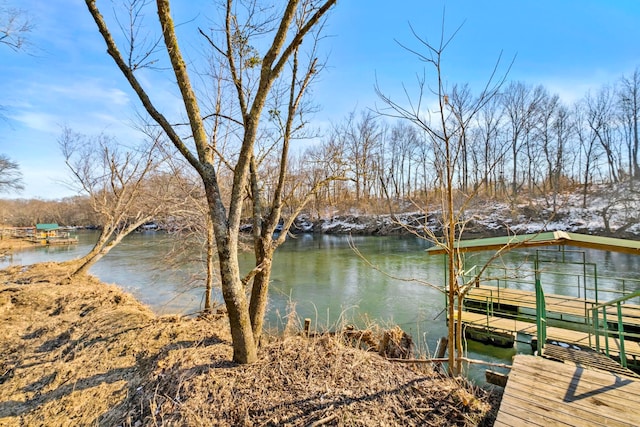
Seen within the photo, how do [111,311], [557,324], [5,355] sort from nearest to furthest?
[5,355]
[111,311]
[557,324]

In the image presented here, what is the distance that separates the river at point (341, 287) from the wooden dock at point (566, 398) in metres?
2.11

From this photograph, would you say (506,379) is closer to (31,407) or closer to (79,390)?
(79,390)

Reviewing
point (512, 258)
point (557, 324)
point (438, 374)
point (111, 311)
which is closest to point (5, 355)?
point (111, 311)

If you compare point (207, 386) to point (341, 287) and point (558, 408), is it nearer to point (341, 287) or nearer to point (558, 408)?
point (558, 408)

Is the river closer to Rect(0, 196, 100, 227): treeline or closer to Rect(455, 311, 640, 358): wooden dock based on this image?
Rect(455, 311, 640, 358): wooden dock

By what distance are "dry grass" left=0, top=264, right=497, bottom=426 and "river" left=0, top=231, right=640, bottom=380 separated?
160cm

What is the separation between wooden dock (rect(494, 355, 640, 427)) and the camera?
2.54m

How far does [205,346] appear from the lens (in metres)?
4.23

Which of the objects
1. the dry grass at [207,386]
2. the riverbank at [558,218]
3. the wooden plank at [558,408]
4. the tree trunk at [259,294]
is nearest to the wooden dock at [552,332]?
the wooden plank at [558,408]

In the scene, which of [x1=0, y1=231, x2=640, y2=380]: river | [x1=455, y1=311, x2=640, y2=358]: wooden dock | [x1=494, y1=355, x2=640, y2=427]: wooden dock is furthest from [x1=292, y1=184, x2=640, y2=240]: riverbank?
[x1=494, y1=355, x2=640, y2=427]: wooden dock

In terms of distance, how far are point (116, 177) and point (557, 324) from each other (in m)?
14.4

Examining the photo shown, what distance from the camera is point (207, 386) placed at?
Result: 10.5 ft

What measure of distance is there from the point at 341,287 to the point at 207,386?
10.0 m

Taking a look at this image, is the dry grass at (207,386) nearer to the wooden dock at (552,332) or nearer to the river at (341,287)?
the river at (341,287)
